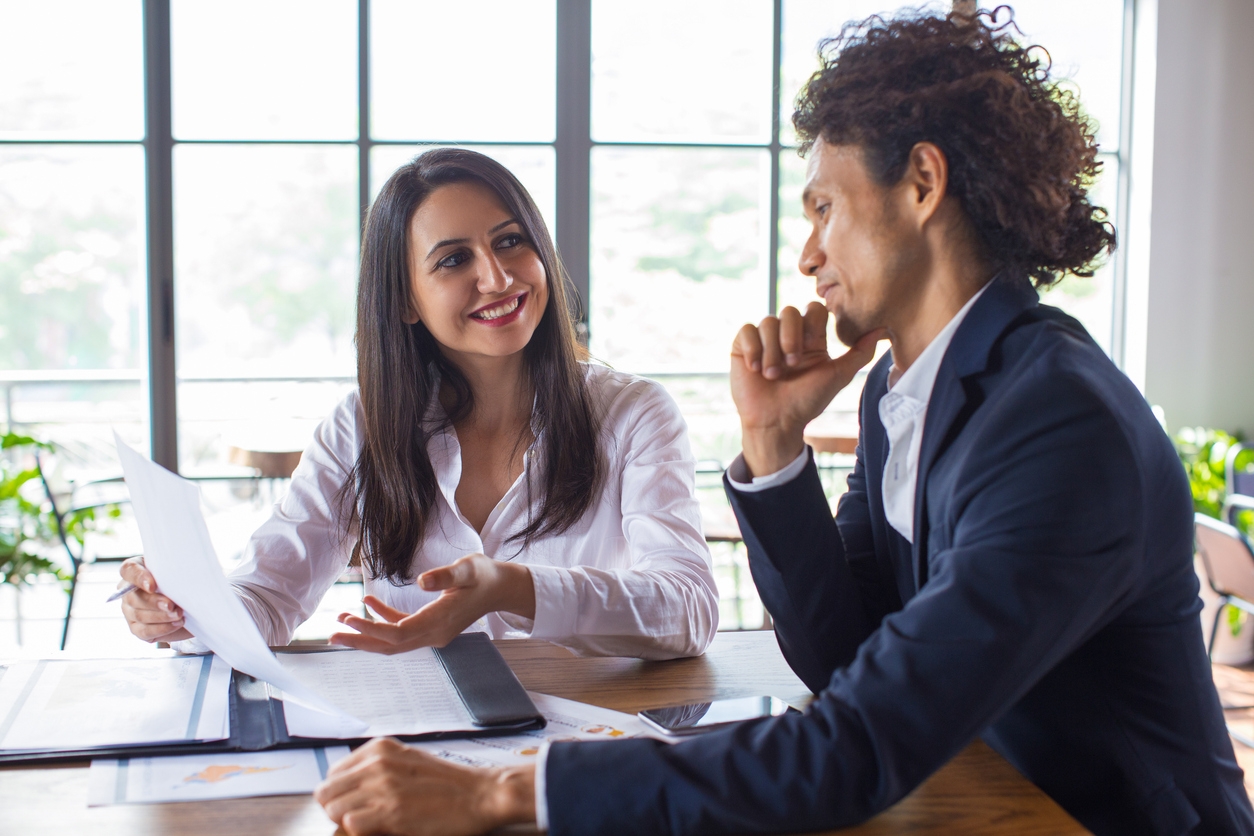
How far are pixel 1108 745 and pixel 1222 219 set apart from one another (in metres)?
3.83

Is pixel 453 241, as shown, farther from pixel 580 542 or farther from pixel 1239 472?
pixel 1239 472

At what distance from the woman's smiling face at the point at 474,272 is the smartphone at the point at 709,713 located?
2.69ft

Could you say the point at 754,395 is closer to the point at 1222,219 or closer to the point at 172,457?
the point at 172,457

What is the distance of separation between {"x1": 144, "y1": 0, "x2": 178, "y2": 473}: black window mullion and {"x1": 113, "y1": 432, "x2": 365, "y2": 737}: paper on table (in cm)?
303

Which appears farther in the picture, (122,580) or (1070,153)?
(122,580)

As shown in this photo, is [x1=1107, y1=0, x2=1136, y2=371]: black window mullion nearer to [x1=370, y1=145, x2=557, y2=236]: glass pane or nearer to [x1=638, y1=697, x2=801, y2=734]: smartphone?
[x1=370, y1=145, x2=557, y2=236]: glass pane

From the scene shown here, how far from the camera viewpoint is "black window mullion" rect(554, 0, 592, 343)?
389cm

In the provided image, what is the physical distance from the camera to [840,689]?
82 centimetres

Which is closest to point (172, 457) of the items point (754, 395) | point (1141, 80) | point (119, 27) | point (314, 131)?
point (314, 131)

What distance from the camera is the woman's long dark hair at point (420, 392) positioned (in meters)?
1.63

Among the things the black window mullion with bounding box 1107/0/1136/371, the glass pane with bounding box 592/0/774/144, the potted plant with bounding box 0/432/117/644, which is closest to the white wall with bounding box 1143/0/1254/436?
the black window mullion with bounding box 1107/0/1136/371

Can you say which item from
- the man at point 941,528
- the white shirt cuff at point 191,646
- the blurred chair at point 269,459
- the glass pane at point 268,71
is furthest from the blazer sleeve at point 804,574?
the glass pane at point 268,71

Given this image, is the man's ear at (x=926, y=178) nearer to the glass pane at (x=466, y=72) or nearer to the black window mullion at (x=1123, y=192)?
the glass pane at (x=466, y=72)

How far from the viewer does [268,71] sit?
12.5 ft
